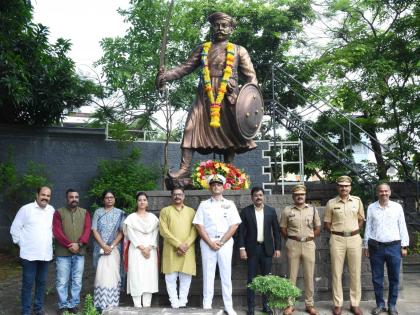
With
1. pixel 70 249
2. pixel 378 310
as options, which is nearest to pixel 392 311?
pixel 378 310

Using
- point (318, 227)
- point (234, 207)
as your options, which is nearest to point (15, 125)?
point (234, 207)

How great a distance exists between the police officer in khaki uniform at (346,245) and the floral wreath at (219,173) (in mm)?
1139

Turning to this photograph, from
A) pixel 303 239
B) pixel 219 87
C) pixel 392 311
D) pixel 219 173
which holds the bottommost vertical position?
pixel 392 311

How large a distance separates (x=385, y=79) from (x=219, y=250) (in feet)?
24.3

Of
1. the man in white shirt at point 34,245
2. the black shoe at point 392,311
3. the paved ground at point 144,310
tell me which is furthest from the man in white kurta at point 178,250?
the black shoe at point 392,311

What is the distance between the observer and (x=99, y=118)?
13.5 m

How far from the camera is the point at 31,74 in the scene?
9.25 meters

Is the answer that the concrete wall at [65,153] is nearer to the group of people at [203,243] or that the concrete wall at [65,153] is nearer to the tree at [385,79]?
the tree at [385,79]

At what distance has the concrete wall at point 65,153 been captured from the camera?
32.1ft

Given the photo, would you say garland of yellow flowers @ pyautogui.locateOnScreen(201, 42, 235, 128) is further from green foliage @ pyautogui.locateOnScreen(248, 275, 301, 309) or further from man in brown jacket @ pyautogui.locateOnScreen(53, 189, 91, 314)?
green foliage @ pyautogui.locateOnScreen(248, 275, 301, 309)

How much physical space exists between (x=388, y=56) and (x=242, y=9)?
4.28 meters

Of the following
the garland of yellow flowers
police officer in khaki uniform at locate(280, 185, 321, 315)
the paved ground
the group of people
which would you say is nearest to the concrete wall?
the paved ground

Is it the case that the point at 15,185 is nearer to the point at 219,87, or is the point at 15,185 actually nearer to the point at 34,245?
the point at 34,245

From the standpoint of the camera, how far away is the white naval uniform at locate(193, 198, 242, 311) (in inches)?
191
